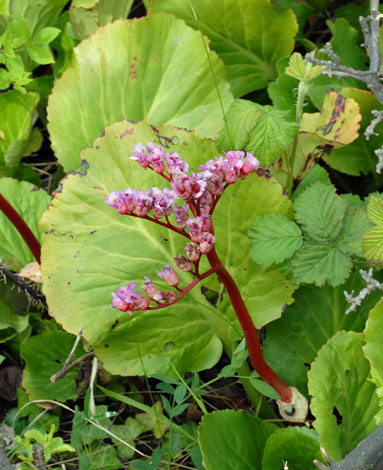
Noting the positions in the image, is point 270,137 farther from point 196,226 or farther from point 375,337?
point 375,337

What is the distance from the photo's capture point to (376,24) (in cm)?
139

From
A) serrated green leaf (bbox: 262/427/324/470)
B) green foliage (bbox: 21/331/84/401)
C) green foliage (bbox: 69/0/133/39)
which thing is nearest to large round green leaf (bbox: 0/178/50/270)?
green foliage (bbox: 21/331/84/401)

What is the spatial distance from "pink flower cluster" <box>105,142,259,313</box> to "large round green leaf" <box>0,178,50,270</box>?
1.96 feet

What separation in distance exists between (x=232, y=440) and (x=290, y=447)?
12 centimetres

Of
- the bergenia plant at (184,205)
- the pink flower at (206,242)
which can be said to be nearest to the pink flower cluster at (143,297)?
the bergenia plant at (184,205)

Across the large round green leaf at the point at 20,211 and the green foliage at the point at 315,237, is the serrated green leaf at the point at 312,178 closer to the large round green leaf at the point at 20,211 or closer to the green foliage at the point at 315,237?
the green foliage at the point at 315,237

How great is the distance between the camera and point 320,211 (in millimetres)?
1297

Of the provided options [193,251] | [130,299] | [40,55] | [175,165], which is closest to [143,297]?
[130,299]

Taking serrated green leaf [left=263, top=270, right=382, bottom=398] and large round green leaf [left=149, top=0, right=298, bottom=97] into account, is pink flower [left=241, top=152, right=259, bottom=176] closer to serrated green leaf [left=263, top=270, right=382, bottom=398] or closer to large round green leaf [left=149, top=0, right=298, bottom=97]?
serrated green leaf [left=263, top=270, right=382, bottom=398]

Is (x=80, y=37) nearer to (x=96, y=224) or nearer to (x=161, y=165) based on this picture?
(x=96, y=224)

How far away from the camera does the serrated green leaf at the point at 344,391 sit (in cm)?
118

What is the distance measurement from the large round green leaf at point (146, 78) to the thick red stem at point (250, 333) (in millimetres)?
518

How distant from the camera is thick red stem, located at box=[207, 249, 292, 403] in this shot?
110 cm

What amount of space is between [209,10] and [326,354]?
3.23 feet
